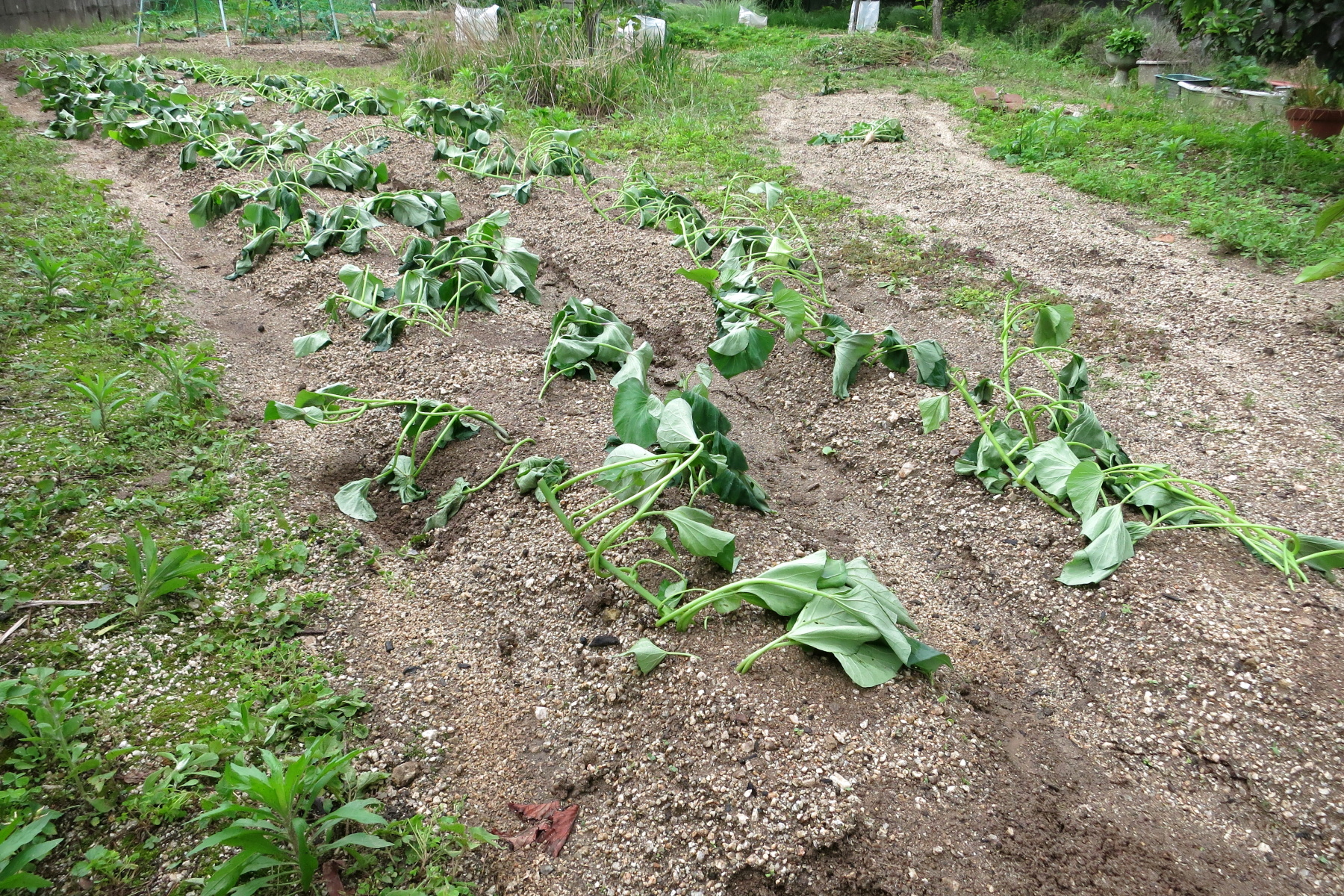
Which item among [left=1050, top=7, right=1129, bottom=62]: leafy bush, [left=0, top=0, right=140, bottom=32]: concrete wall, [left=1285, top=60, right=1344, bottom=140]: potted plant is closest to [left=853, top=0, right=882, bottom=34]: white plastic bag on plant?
[left=1050, top=7, right=1129, bottom=62]: leafy bush

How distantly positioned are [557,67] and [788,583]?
287 inches

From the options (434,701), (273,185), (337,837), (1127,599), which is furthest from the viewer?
(273,185)

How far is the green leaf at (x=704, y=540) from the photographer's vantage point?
1.85m

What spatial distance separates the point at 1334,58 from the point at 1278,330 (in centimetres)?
251

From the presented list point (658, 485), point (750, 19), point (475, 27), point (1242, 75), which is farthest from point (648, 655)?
point (750, 19)

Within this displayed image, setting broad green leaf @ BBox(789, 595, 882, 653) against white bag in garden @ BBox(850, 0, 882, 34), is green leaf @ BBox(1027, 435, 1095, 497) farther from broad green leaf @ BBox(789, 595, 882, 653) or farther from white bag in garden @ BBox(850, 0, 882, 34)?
white bag in garden @ BBox(850, 0, 882, 34)

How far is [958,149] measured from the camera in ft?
20.7

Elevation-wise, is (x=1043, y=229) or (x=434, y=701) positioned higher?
(x=1043, y=229)

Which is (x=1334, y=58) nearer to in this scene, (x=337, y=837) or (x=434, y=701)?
(x=434, y=701)

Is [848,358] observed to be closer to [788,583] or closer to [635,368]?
[635,368]

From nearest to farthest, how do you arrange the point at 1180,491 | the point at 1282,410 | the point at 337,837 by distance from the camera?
the point at 337,837
the point at 1180,491
the point at 1282,410

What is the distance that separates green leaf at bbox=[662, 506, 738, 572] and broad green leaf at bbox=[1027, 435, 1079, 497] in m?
1.07

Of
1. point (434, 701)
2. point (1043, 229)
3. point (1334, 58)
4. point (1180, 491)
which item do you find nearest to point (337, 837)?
point (434, 701)

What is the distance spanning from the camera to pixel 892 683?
1.73 metres
